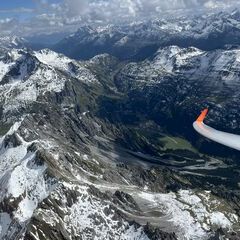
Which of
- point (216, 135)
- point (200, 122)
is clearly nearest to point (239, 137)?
point (216, 135)

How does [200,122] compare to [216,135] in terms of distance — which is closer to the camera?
[216,135]

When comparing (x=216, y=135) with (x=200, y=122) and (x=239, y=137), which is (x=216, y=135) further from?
(x=200, y=122)

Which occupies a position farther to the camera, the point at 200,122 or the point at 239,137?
the point at 200,122
